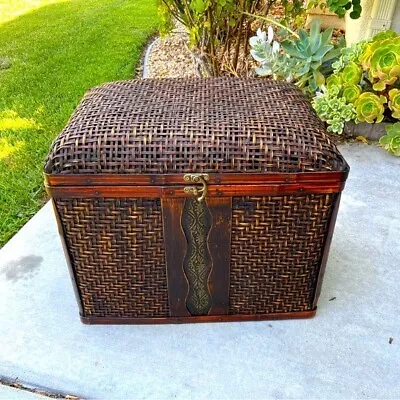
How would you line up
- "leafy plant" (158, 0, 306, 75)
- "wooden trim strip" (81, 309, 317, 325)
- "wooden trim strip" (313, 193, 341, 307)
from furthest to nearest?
1. "leafy plant" (158, 0, 306, 75)
2. "wooden trim strip" (81, 309, 317, 325)
3. "wooden trim strip" (313, 193, 341, 307)

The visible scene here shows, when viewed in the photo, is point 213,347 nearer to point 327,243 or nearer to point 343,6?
point 327,243

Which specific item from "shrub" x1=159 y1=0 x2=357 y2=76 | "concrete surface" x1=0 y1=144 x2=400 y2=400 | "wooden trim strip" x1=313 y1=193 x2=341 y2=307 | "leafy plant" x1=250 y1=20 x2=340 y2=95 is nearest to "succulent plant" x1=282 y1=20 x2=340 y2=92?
"leafy plant" x1=250 y1=20 x2=340 y2=95

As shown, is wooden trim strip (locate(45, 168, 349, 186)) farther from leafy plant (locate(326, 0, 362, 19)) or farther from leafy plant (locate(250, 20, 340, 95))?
leafy plant (locate(326, 0, 362, 19))

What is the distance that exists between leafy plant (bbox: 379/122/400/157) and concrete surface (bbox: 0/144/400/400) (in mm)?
822

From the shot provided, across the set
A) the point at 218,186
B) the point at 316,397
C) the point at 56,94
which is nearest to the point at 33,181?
the point at 56,94

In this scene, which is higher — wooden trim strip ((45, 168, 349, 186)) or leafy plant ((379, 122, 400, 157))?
wooden trim strip ((45, 168, 349, 186))

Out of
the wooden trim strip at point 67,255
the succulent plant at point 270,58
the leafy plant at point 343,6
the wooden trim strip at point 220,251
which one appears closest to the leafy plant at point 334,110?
the succulent plant at point 270,58

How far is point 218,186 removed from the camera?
48.3 inches

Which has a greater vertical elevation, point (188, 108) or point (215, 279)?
point (188, 108)

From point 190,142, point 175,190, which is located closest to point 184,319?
point 175,190

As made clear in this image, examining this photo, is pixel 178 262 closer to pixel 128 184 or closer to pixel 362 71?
pixel 128 184

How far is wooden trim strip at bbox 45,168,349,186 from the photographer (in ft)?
3.96

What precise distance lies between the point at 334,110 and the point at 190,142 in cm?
150

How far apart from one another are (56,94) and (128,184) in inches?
98.2
